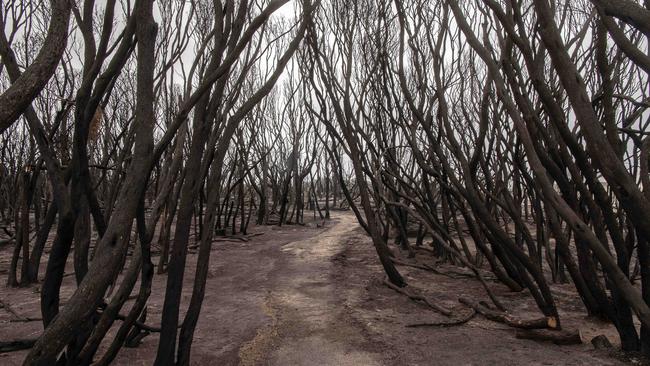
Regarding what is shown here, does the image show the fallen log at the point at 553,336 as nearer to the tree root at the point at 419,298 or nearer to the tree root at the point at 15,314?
the tree root at the point at 419,298

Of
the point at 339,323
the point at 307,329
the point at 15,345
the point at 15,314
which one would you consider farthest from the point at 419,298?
the point at 15,314

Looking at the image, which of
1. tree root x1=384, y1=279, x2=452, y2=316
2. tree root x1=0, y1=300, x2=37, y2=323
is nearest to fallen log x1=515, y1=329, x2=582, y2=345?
tree root x1=384, y1=279, x2=452, y2=316

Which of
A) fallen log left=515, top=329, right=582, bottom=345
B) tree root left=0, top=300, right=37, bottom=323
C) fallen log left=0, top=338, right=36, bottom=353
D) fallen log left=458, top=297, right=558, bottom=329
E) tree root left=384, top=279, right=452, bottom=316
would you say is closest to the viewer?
fallen log left=0, top=338, right=36, bottom=353

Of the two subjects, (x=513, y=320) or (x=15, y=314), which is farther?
(x=15, y=314)

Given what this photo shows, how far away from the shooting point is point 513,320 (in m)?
2.72

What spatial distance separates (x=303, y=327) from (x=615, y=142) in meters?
2.11

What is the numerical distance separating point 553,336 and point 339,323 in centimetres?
129

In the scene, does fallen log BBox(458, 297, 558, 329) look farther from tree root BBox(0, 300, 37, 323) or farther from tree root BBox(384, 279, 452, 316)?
tree root BBox(0, 300, 37, 323)

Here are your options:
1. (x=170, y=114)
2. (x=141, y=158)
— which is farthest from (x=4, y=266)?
(x=141, y=158)

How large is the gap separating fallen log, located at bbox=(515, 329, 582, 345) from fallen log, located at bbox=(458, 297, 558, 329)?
0.03 meters

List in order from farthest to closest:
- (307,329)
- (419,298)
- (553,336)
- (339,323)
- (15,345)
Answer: (419,298)
(339,323)
(307,329)
(553,336)
(15,345)

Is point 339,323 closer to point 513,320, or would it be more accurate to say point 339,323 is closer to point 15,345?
point 513,320

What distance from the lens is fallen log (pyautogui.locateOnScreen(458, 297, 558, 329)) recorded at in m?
2.56

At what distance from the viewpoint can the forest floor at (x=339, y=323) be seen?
2328 millimetres
